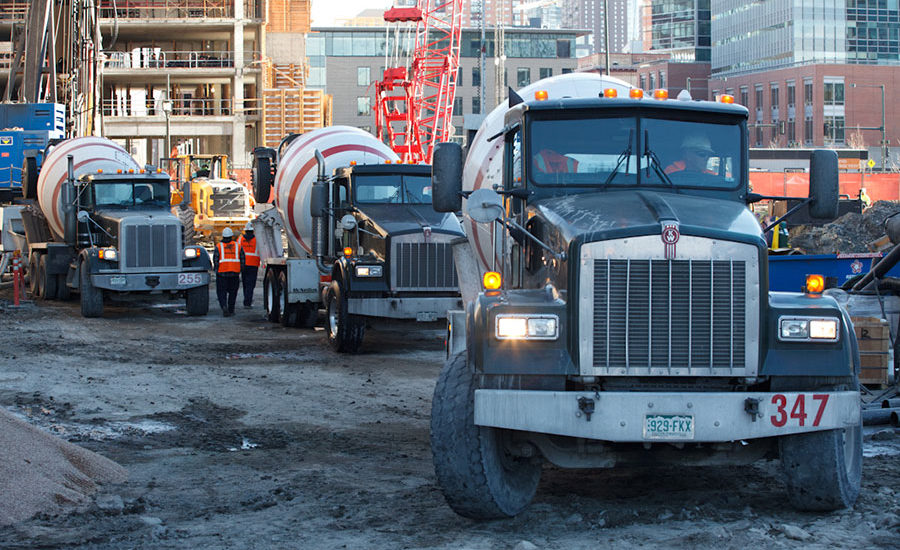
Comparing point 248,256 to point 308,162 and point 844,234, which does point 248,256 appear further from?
point 844,234

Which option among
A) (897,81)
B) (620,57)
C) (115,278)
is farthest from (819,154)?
(620,57)

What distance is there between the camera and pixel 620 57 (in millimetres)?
156375

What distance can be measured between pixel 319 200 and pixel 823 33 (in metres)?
116

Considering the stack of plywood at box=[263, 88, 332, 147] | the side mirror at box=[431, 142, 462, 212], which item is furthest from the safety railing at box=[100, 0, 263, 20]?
the side mirror at box=[431, 142, 462, 212]

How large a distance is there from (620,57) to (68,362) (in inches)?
Answer: 5736

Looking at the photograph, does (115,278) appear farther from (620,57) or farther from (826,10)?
(620,57)

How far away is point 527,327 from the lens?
7168 mm

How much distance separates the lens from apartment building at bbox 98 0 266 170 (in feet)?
238

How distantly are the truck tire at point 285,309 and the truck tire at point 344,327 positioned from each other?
320 cm

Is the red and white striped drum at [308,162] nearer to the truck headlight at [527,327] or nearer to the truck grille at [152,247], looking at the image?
the truck grille at [152,247]

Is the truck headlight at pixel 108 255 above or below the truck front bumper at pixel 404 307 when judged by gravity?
above

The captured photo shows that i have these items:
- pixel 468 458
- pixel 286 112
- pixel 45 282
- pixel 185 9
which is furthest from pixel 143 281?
pixel 185 9

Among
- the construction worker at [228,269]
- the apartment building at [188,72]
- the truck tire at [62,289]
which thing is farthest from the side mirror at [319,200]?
the apartment building at [188,72]

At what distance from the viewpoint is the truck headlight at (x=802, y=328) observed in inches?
283
